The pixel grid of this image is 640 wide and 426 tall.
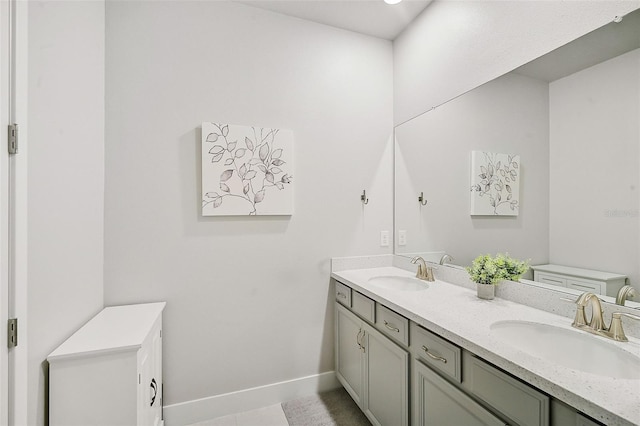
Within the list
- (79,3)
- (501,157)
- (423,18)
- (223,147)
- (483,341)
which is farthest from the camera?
(423,18)

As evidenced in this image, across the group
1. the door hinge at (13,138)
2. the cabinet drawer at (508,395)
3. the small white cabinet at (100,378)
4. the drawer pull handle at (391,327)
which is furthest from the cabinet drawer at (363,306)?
the door hinge at (13,138)

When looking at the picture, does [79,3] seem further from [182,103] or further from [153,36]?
[182,103]

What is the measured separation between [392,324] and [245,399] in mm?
1221

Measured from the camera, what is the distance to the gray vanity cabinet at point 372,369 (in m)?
1.43

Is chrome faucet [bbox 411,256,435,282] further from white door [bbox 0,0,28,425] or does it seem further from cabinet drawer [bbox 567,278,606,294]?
white door [bbox 0,0,28,425]

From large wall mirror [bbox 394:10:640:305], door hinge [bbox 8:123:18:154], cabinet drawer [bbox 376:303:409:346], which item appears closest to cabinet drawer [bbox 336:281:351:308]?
cabinet drawer [bbox 376:303:409:346]

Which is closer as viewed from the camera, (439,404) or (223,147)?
(439,404)

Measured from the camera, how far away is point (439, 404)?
3.88 feet

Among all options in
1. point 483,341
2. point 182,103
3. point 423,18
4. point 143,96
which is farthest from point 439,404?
point 423,18

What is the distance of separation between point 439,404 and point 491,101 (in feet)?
5.15

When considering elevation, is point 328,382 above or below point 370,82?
below

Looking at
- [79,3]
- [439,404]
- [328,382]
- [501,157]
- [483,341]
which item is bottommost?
[328,382]

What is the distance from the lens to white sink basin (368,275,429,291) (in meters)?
1.98

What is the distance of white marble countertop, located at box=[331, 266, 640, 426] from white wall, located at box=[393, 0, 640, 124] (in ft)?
4.03
